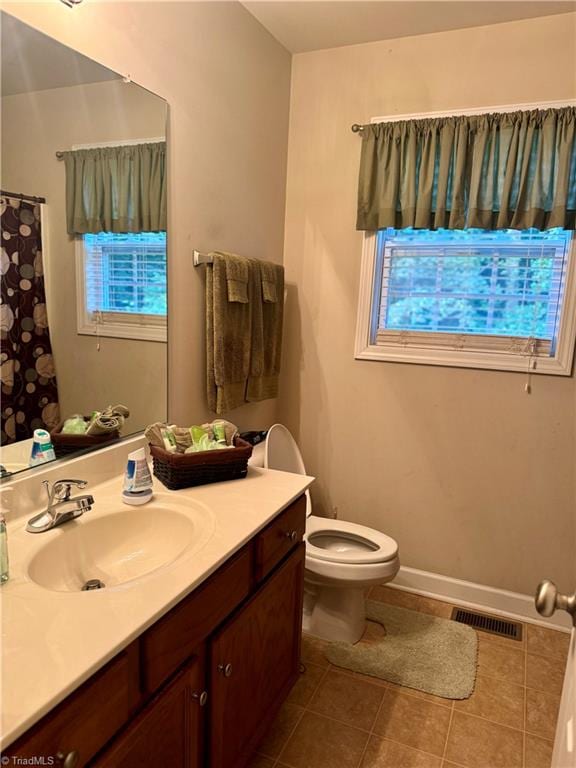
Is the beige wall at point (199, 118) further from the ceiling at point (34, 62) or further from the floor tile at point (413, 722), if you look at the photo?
the floor tile at point (413, 722)

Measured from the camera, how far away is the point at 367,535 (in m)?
2.24

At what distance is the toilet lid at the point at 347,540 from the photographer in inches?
83.0

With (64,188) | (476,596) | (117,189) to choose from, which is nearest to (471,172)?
(117,189)

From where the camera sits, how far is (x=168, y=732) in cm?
105

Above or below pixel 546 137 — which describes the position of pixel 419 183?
below

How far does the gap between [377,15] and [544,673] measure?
276 cm

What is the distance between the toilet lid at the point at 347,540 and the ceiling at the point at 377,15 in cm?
218

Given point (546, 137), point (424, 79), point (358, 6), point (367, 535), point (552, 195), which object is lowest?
point (367, 535)

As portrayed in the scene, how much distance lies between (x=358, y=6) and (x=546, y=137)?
92 centimetres

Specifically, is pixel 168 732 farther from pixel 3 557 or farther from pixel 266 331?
pixel 266 331

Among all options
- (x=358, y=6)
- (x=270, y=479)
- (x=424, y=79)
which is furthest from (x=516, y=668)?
(x=358, y=6)

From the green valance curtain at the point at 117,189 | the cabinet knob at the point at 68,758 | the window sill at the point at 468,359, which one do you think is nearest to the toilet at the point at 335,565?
the window sill at the point at 468,359

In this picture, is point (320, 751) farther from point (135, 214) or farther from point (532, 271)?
point (532, 271)

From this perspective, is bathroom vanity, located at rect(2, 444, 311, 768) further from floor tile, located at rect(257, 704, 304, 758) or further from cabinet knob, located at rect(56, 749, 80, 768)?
floor tile, located at rect(257, 704, 304, 758)
